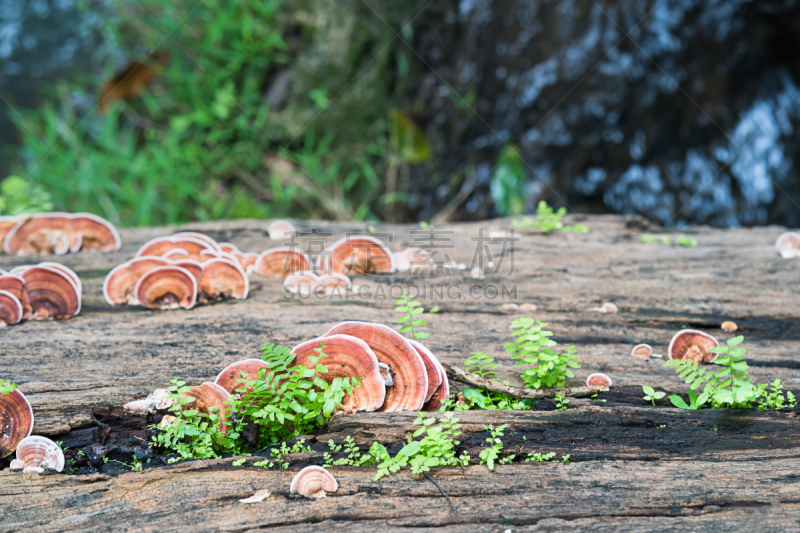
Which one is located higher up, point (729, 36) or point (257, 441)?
point (729, 36)

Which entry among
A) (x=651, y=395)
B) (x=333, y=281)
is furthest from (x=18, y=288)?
(x=651, y=395)

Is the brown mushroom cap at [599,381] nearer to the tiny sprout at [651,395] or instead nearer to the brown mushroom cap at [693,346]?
the tiny sprout at [651,395]

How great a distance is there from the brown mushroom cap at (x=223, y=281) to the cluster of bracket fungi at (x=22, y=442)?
1.37 m

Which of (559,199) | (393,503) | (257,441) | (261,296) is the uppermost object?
(559,199)

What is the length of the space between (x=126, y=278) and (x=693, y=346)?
3718 millimetres

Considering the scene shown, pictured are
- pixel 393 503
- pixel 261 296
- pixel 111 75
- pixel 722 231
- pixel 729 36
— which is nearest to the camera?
pixel 393 503

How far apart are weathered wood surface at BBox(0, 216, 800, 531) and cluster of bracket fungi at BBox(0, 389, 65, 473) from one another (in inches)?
2.5

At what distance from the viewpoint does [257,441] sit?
2.14 m

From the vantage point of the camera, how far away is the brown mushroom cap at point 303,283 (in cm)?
349

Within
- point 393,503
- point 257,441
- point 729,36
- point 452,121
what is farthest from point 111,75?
point 729,36

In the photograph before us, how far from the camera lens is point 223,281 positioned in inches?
132

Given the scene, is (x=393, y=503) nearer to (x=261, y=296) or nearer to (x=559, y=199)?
(x=261, y=296)

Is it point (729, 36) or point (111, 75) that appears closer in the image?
point (729, 36)

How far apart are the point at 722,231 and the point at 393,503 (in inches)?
183
